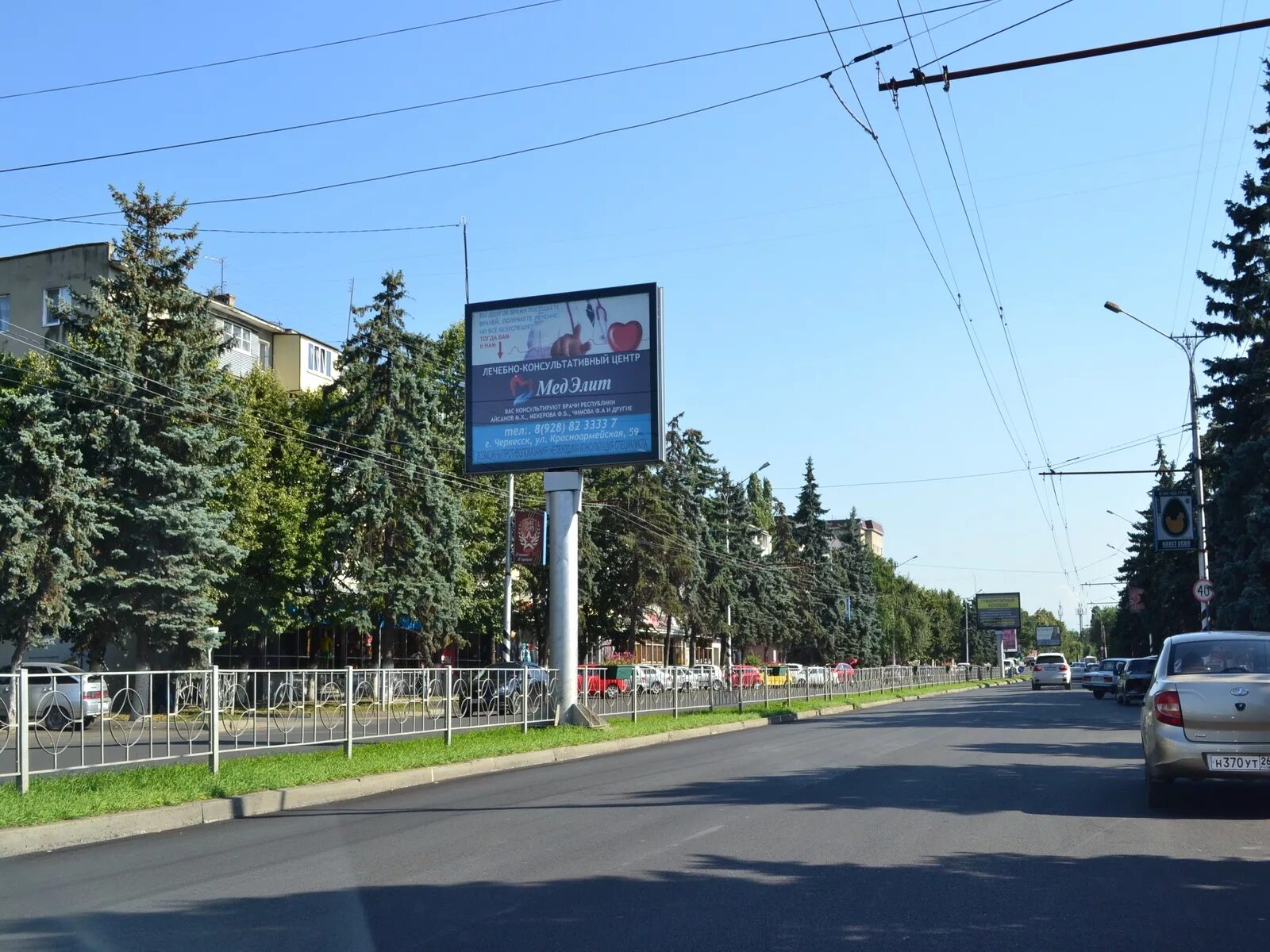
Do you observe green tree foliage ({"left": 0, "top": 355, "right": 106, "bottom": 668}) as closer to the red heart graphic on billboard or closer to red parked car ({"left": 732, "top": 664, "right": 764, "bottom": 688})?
the red heart graphic on billboard

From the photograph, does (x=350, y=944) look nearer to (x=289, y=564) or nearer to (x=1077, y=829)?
(x=1077, y=829)

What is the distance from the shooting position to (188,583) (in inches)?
1401

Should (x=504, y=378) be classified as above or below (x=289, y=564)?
above

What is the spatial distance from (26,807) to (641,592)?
49426 mm

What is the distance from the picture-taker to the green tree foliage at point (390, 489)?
4325 centimetres

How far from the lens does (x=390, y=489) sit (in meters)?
43.2

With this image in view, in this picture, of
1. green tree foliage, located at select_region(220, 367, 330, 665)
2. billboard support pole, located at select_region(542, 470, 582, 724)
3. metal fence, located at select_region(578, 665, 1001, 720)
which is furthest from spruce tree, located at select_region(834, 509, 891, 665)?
billboard support pole, located at select_region(542, 470, 582, 724)

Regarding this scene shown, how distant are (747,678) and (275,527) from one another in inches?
715

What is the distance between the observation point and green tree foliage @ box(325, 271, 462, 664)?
4325 cm

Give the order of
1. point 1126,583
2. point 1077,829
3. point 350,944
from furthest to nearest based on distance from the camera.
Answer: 1. point 1126,583
2. point 1077,829
3. point 350,944

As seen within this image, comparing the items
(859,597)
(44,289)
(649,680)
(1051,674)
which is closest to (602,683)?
(649,680)

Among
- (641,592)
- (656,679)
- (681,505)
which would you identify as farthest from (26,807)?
(681,505)

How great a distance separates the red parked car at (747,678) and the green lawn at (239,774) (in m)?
15.1

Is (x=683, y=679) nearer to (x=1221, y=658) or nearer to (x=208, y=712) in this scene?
(x=208, y=712)
